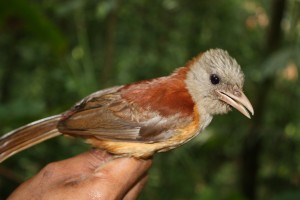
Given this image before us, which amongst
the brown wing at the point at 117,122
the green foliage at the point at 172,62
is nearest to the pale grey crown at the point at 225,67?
the brown wing at the point at 117,122

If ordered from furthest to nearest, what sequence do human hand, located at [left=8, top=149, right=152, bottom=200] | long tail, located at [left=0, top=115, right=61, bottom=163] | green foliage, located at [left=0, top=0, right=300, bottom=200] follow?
green foliage, located at [left=0, top=0, right=300, bottom=200]
long tail, located at [left=0, top=115, right=61, bottom=163]
human hand, located at [left=8, top=149, right=152, bottom=200]

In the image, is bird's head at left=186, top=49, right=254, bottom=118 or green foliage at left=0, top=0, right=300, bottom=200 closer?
bird's head at left=186, top=49, right=254, bottom=118

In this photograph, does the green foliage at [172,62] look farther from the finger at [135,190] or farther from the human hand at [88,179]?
the human hand at [88,179]

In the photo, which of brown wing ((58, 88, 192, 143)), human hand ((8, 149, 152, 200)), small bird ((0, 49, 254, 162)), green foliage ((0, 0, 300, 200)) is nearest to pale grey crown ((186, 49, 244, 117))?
small bird ((0, 49, 254, 162))

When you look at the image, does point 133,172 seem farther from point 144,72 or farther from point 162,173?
point 144,72

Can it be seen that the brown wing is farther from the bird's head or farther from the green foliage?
the green foliage

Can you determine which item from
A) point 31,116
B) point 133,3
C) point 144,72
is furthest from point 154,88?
point 133,3

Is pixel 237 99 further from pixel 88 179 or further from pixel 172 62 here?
pixel 172 62
